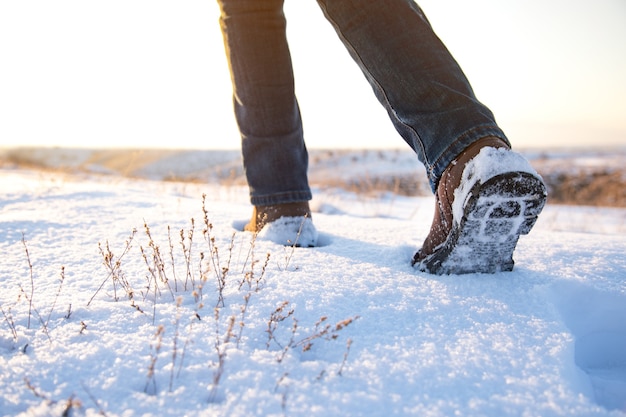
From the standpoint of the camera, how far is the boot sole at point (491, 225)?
3.31 feet

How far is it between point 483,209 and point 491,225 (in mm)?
68

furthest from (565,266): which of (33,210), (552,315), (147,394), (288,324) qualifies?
(33,210)

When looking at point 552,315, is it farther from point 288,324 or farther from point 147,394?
point 147,394

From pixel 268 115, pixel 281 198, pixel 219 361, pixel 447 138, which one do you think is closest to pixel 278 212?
pixel 281 198

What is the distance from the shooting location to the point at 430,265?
118 centimetres

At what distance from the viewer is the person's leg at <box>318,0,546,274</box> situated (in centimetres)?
102

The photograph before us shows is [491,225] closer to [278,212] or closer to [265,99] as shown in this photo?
[278,212]

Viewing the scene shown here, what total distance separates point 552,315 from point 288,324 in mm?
634

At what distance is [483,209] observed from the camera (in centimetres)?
103

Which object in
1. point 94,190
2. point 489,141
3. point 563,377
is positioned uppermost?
point 489,141

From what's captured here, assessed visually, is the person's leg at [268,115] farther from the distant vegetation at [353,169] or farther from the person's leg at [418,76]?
the distant vegetation at [353,169]

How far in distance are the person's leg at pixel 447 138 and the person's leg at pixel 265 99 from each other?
0.39 metres

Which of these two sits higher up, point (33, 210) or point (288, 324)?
point (33, 210)

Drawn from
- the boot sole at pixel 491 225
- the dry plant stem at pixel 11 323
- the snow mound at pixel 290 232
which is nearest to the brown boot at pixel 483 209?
the boot sole at pixel 491 225
